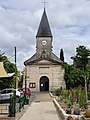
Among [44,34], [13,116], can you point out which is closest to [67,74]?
[44,34]

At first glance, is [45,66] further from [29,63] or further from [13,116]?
[13,116]

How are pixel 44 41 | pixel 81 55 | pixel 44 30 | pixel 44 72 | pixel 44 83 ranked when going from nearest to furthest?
pixel 81 55, pixel 44 72, pixel 44 83, pixel 44 41, pixel 44 30

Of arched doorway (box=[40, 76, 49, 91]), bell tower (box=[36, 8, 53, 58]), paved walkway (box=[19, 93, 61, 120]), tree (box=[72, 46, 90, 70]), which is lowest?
paved walkway (box=[19, 93, 61, 120])

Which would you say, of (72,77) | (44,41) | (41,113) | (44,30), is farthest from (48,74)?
(41,113)

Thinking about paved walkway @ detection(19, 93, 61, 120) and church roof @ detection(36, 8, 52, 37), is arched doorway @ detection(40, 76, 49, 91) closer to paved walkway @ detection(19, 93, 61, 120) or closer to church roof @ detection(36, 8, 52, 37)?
church roof @ detection(36, 8, 52, 37)

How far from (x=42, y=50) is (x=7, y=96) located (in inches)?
1714

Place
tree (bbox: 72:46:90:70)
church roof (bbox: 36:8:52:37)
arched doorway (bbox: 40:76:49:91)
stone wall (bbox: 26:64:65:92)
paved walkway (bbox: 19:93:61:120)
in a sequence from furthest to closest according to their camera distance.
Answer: church roof (bbox: 36:8:52:37)
arched doorway (bbox: 40:76:49:91)
stone wall (bbox: 26:64:65:92)
tree (bbox: 72:46:90:70)
paved walkway (bbox: 19:93:61:120)

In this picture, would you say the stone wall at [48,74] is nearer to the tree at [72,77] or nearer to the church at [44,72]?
the church at [44,72]

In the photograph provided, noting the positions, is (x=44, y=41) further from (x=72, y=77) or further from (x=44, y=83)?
(x=72, y=77)

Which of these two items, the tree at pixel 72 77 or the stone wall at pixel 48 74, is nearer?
the tree at pixel 72 77

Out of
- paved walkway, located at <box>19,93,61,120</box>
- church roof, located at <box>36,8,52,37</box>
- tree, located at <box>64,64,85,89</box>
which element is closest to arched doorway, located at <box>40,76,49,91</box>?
tree, located at <box>64,64,85,89</box>

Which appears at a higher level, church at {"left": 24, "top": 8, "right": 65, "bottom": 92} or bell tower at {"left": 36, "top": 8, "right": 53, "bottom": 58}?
bell tower at {"left": 36, "top": 8, "right": 53, "bottom": 58}

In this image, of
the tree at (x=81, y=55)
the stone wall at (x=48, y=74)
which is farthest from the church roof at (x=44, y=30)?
the tree at (x=81, y=55)

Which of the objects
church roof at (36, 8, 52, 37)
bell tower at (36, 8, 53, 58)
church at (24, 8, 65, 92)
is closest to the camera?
church at (24, 8, 65, 92)
